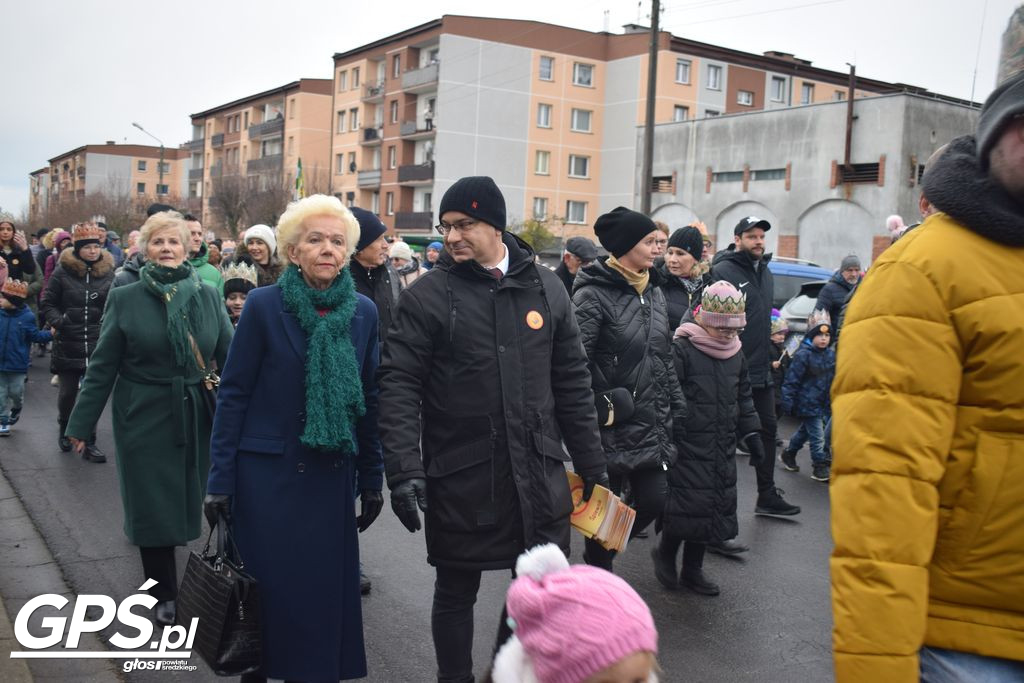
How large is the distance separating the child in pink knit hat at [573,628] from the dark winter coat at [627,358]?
9.21ft

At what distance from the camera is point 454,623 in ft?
12.6

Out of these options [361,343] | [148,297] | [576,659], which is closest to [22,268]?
[148,297]

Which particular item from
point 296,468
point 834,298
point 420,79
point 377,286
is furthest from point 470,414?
point 420,79

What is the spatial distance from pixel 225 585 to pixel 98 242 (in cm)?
666

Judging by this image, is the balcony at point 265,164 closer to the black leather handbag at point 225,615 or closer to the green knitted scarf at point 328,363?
the green knitted scarf at point 328,363

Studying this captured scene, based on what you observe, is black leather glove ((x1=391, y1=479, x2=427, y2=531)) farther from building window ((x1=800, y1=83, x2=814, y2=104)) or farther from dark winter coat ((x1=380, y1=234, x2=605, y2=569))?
building window ((x1=800, y1=83, x2=814, y2=104))

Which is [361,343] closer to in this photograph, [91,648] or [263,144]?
[91,648]

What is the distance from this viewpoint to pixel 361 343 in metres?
4.05

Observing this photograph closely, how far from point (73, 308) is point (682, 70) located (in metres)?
50.7

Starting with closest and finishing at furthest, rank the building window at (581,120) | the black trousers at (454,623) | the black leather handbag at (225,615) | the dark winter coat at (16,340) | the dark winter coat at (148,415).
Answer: the black leather handbag at (225,615) < the black trousers at (454,623) < the dark winter coat at (148,415) < the dark winter coat at (16,340) < the building window at (581,120)

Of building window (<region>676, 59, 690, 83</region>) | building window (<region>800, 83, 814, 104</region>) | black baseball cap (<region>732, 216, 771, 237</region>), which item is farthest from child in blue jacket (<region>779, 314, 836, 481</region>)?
building window (<region>800, 83, 814, 104</region>)

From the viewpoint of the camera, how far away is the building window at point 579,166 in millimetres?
57156

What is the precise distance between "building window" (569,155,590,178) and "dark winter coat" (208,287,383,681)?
A: 5429cm

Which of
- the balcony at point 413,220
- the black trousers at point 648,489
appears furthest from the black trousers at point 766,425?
the balcony at point 413,220
